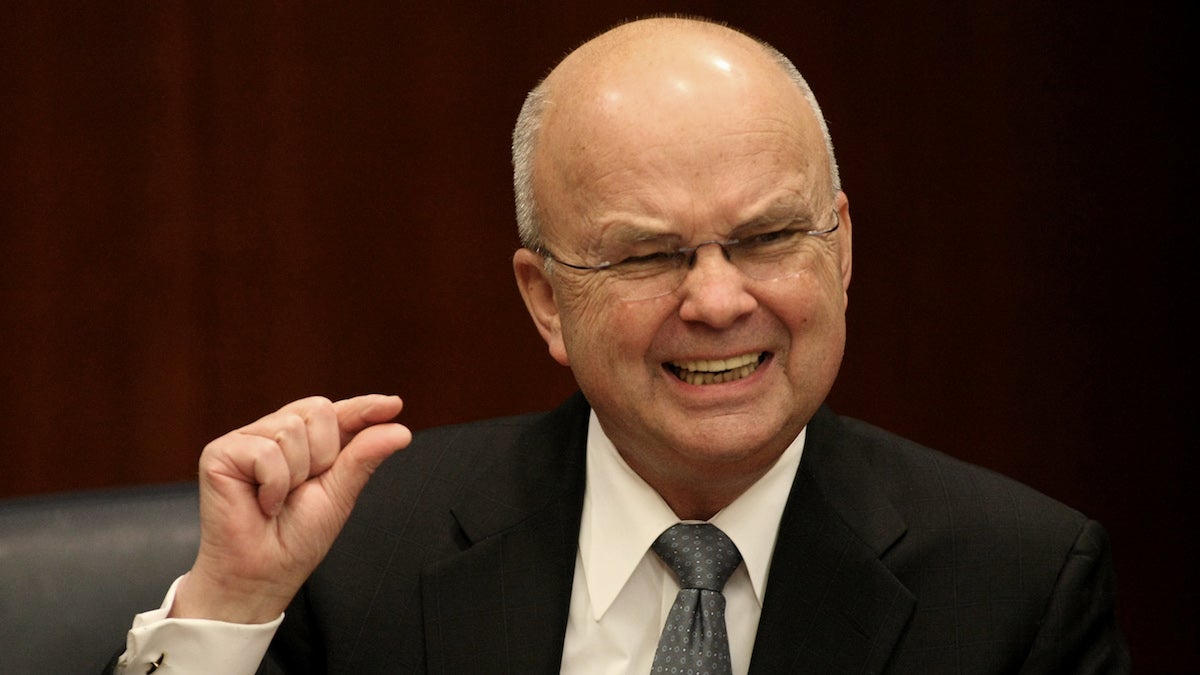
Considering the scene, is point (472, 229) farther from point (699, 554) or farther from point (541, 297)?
point (699, 554)

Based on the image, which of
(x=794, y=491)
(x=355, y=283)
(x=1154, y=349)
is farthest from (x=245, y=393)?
(x=1154, y=349)

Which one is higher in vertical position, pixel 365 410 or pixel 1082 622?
pixel 365 410

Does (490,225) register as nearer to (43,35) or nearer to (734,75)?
(43,35)

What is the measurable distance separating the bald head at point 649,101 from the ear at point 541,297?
31 millimetres

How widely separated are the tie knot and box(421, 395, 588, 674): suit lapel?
5.4 inches

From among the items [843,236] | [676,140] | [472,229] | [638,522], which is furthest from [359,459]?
[472,229]

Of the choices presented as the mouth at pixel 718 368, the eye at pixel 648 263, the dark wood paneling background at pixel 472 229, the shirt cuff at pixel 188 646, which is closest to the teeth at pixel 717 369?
the mouth at pixel 718 368

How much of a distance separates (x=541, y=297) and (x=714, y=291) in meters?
0.32

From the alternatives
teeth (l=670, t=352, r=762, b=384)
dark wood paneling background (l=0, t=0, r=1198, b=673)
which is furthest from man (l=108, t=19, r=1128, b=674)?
dark wood paneling background (l=0, t=0, r=1198, b=673)

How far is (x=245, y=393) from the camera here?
111 inches

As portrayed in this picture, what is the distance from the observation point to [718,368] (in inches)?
70.7

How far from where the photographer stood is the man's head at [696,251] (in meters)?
1.77

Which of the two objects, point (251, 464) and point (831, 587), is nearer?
point (251, 464)

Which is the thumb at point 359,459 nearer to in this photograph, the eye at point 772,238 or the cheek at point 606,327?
the cheek at point 606,327
